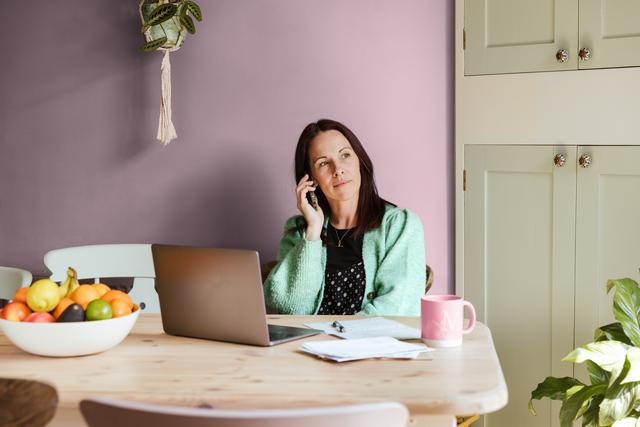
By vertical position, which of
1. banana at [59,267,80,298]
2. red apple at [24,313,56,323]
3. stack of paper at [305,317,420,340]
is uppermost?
banana at [59,267,80,298]

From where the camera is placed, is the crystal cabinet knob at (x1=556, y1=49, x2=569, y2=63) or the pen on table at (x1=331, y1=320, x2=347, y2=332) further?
the crystal cabinet knob at (x1=556, y1=49, x2=569, y2=63)

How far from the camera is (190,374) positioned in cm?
161

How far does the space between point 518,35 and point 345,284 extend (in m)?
1.02

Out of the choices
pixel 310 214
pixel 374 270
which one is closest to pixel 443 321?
pixel 374 270

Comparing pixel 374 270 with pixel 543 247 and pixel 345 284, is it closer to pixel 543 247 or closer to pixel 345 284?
pixel 345 284

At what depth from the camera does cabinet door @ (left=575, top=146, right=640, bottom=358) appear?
2.66m

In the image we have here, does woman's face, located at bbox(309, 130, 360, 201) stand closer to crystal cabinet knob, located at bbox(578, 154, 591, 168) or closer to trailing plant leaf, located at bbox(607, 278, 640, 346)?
crystal cabinet knob, located at bbox(578, 154, 591, 168)

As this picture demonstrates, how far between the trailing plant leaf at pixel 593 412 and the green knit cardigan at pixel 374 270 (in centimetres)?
56

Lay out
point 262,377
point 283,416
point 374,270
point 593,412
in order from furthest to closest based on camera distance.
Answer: point 374,270
point 593,412
point 262,377
point 283,416

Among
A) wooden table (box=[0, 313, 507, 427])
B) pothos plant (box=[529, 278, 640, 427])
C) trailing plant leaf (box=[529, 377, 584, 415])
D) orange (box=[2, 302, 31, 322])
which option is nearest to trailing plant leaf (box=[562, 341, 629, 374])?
pothos plant (box=[529, 278, 640, 427])

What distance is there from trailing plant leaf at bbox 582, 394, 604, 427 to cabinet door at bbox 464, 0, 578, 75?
1074 millimetres

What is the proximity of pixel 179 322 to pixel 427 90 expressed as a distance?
57.9 inches

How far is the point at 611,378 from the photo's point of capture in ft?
7.26

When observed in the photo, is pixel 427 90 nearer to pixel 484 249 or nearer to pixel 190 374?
pixel 484 249
